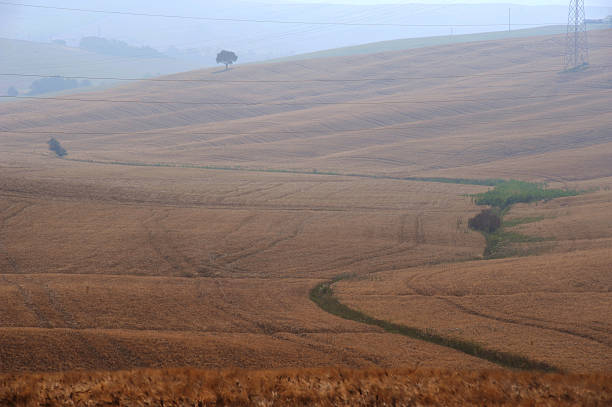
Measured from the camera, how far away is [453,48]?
13500cm

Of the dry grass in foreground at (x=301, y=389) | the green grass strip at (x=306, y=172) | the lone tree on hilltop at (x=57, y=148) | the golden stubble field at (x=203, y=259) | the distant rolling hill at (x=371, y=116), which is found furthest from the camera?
the lone tree on hilltop at (x=57, y=148)

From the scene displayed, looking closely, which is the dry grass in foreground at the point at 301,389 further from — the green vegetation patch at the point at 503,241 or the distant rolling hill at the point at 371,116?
the distant rolling hill at the point at 371,116

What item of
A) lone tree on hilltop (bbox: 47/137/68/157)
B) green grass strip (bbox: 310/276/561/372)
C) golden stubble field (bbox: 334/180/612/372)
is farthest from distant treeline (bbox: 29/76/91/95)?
green grass strip (bbox: 310/276/561/372)

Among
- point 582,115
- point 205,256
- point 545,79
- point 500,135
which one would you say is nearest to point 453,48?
point 545,79

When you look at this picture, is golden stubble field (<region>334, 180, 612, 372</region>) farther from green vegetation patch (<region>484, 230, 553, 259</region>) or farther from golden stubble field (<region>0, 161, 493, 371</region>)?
golden stubble field (<region>0, 161, 493, 371</region>)

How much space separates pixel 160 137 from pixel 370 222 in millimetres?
50267

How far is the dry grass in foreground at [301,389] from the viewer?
10.2m

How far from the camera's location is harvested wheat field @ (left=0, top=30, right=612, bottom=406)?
38.9ft

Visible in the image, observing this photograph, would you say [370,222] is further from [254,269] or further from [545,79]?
[545,79]

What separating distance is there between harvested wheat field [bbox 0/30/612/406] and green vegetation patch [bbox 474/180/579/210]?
1.05 m

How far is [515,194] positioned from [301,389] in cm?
3826

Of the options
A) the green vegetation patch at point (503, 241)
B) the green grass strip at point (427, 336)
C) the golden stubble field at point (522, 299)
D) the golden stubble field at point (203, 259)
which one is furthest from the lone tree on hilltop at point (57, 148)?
the golden stubble field at point (522, 299)

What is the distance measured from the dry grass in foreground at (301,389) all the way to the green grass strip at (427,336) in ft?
17.3

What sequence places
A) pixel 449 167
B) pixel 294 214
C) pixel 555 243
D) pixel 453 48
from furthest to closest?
pixel 453 48, pixel 449 167, pixel 294 214, pixel 555 243
